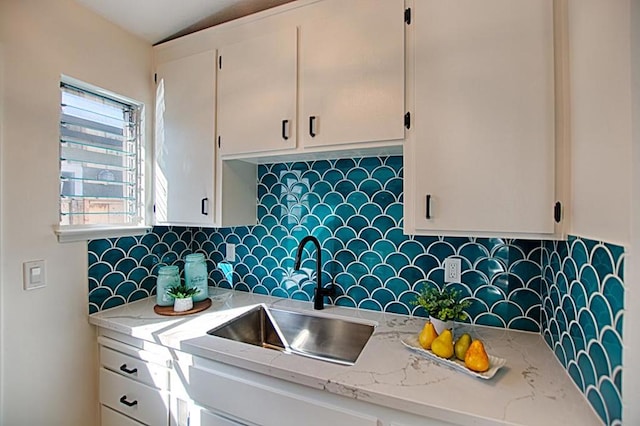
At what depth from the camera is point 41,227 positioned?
1.33 m

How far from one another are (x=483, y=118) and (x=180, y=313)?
1624 mm

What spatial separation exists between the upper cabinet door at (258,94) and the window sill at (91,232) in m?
0.69

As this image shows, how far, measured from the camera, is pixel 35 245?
1.32 meters

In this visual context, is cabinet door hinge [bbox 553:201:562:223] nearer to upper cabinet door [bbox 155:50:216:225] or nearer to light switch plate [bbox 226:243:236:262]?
upper cabinet door [bbox 155:50:216:225]

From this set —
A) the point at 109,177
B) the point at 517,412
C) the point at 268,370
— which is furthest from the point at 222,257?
the point at 517,412

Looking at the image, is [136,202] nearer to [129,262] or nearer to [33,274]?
[129,262]

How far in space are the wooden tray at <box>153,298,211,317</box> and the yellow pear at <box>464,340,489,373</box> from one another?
50.4 inches

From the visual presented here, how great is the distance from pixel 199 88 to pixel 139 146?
20.0 inches

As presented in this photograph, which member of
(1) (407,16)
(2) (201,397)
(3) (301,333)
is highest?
(1) (407,16)

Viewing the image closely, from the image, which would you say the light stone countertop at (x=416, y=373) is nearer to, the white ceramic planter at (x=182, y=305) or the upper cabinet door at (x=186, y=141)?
the white ceramic planter at (x=182, y=305)

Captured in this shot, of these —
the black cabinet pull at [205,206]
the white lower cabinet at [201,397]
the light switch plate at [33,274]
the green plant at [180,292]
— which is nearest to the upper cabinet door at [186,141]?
the black cabinet pull at [205,206]

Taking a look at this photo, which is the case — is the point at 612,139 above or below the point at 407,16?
below

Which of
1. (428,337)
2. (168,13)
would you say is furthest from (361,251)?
(168,13)

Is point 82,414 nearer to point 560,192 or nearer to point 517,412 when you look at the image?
point 517,412
